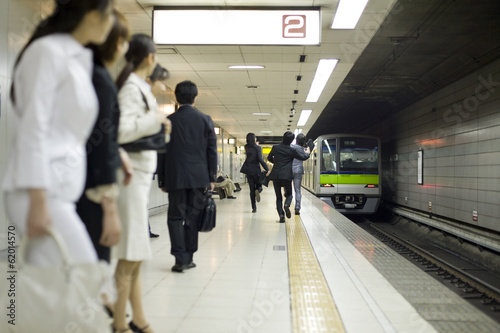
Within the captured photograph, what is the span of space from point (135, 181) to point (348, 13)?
4.97 m

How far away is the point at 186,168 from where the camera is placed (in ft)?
12.5

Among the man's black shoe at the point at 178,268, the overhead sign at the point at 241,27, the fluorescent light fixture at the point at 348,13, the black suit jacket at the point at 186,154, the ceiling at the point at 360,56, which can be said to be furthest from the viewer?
the ceiling at the point at 360,56

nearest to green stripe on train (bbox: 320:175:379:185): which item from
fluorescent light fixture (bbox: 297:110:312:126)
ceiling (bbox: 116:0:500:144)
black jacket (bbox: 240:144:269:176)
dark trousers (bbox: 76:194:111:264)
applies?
ceiling (bbox: 116:0:500:144)

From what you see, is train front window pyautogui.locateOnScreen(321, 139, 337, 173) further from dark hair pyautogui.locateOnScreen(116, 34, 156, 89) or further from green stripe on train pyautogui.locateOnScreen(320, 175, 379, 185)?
dark hair pyautogui.locateOnScreen(116, 34, 156, 89)

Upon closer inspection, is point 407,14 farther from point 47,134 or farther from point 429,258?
point 47,134

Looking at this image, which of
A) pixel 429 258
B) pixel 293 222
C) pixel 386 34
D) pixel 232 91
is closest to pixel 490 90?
pixel 386 34

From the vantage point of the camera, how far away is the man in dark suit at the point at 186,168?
12.5 feet

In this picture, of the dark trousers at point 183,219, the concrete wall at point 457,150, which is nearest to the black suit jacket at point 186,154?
the dark trousers at point 183,219

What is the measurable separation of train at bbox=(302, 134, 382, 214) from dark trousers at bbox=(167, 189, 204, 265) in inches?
380

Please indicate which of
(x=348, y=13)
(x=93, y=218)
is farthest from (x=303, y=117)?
(x=93, y=218)

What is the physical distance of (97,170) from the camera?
156 cm

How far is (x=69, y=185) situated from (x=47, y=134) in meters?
0.17

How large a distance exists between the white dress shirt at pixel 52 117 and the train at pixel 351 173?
12.3 metres

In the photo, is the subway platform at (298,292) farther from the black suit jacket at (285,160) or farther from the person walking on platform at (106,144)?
the black suit jacket at (285,160)
